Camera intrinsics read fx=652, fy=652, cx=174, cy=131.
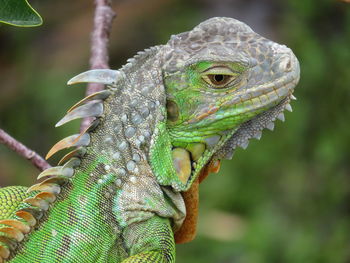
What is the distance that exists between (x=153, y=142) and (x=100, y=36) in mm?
1729

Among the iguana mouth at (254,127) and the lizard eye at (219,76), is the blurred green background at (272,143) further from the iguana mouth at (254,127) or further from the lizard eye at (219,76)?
the lizard eye at (219,76)

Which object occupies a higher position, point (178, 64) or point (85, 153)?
point (178, 64)

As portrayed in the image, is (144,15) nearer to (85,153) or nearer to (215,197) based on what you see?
(215,197)

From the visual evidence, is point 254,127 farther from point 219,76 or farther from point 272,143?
point 272,143

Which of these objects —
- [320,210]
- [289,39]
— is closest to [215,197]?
[320,210]

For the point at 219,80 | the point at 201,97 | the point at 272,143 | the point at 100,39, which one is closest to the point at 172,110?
the point at 201,97

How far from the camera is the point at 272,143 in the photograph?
8.49 meters

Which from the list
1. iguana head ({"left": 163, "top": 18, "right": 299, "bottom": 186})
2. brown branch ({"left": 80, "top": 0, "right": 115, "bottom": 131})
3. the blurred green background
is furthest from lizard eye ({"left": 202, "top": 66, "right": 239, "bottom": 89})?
the blurred green background

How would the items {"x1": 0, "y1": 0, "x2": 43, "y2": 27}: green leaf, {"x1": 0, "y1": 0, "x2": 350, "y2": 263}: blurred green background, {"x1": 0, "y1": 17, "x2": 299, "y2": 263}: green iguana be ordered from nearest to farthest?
{"x1": 0, "y1": 0, "x2": 43, "y2": 27}: green leaf, {"x1": 0, "y1": 17, "x2": 299, "y2": 263}: green iguana, {"x1": 0, "y1": 0, "x2": 350, "y2": 263}: blurred green background

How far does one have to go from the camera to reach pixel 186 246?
821cm

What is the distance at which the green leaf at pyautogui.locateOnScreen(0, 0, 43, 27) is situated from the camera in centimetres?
315

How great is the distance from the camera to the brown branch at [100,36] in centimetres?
483

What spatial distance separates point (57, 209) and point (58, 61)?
708 centimetres

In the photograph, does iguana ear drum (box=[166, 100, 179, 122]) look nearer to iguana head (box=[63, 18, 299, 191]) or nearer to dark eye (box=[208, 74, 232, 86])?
iguana head (box=[63, 18, 299, 191])
